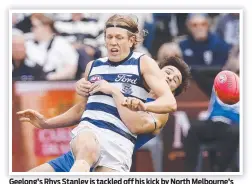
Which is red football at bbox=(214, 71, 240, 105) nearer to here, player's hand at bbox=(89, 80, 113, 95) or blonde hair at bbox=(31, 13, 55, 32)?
player's hand at bbox=(89, 80, 113, 95)

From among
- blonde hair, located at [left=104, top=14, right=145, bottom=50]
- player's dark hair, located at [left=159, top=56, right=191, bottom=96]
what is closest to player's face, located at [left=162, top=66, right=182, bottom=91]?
player's dark hair, located at [left=159, top=56, right=191, bottom=96]

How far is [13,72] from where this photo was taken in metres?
5.89

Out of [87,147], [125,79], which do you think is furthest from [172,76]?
[87,147]

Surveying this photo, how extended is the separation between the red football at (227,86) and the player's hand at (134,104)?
46cm

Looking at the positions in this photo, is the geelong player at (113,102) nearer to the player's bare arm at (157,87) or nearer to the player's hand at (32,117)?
the player's bare arm at (157,87)

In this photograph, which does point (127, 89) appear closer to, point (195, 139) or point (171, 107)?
A: point (171, 107)

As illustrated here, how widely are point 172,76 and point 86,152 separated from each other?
0.69 meters

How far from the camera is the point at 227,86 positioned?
5.89 m

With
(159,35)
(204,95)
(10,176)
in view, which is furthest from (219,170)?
(10,176)

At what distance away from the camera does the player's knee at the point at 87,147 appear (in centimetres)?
581

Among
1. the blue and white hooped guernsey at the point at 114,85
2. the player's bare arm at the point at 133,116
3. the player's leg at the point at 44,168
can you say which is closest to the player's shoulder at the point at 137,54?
the blue and white hooped guernsey at the point at 114,85

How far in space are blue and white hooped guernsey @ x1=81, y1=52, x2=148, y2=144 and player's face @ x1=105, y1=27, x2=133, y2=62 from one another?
0.11ft

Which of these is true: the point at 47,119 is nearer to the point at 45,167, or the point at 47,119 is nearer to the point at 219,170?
the point at 45,167

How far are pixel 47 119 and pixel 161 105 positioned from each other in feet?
Answer: 2.28
